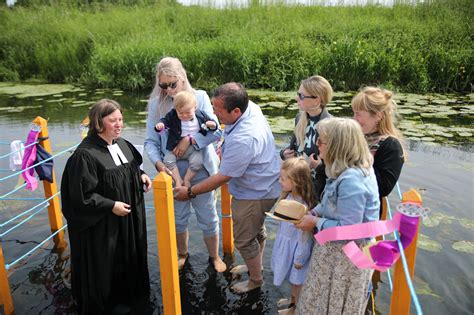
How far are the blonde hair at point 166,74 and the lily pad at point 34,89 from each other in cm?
1073

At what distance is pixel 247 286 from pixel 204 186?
3.54 feet

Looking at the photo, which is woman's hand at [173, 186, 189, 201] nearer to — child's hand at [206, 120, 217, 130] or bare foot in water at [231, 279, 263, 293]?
child's hand at [206, 120, 217, 130]

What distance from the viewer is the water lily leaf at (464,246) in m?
3.99

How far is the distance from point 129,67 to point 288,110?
6422 mm

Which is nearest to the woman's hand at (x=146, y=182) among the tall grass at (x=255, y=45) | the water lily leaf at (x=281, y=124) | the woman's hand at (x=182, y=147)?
the woman's hand at (x=182, y=147)

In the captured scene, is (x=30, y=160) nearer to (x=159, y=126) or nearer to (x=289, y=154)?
(x=159, y=126)

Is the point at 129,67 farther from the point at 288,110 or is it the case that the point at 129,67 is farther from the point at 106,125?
the point at 106,125

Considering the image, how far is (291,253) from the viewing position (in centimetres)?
265

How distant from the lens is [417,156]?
6.57m

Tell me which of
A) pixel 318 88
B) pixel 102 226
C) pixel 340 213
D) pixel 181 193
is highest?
pixel 318 88

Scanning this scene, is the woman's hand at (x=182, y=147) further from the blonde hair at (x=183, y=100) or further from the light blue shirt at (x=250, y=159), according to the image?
the light blue shirt at (x=250, y=159)

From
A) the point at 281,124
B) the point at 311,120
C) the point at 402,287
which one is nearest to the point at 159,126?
the point at 311,120

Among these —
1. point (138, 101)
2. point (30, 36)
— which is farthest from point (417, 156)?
point (30, 36)

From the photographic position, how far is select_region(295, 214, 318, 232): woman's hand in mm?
2295
